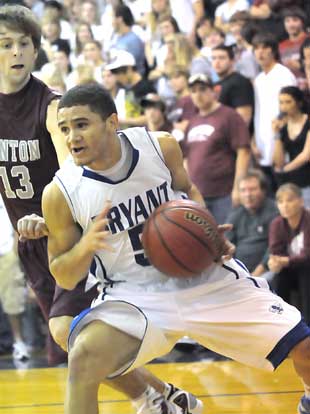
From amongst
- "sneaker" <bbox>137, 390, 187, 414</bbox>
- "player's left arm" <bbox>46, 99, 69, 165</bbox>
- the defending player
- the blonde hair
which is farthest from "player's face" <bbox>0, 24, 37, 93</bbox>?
the blonde hair

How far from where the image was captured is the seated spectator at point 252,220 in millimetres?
7398

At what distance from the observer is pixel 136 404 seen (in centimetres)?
460

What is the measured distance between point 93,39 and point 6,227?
358 cm

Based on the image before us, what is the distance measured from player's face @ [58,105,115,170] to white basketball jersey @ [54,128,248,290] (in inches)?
4.9

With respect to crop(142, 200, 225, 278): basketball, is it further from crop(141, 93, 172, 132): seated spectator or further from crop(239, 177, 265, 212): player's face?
crop(141, 93, 172, 132): seated spectator

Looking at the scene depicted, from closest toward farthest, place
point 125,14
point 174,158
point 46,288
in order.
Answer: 1. point 174,158
2. point 46,288
3. point 125,14

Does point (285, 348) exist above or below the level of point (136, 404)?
above

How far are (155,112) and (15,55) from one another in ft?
12.5

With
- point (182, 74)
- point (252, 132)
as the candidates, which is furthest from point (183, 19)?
point (252, 132)

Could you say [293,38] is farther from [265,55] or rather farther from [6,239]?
[6,239]

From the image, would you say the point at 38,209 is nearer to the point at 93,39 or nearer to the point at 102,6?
the point at 93,39

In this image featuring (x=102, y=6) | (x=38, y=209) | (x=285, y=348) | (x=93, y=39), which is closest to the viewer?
(x=285, y=348)

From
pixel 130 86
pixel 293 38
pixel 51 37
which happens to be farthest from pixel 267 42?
pixel 51 37

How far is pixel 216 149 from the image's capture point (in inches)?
304
